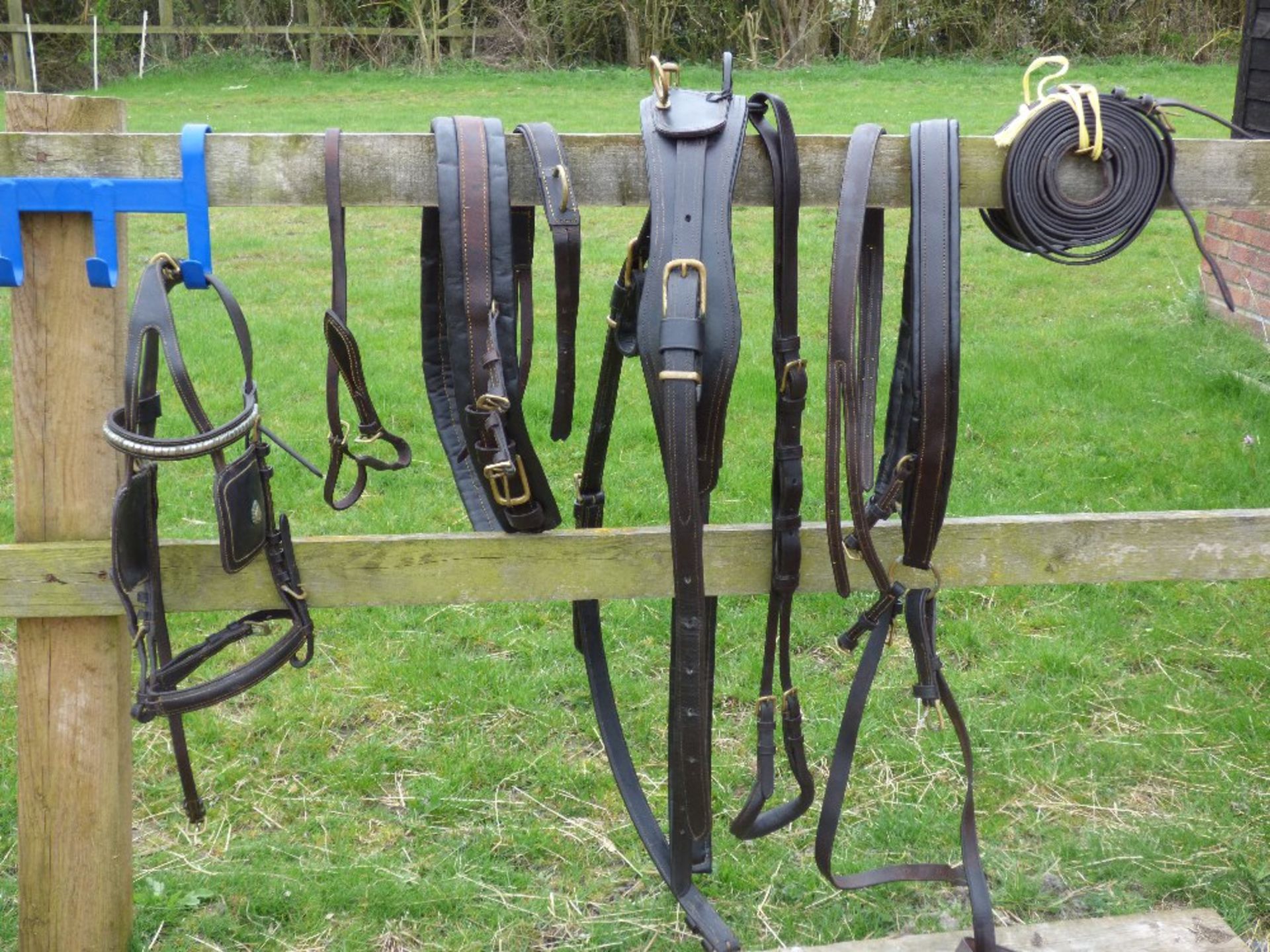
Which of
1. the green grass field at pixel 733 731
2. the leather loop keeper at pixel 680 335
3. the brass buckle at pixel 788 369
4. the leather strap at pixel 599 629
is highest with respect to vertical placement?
the leather loop keeper at pixel 680 335

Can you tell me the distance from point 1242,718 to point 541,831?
1.80 metres

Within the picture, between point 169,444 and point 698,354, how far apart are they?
73 cm

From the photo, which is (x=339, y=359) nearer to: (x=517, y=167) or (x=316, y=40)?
(x=517, y=167)

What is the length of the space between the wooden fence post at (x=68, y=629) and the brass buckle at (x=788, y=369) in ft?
3.21

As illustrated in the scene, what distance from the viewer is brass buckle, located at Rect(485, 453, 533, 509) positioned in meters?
1.85

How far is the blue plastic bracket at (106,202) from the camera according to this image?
177cm

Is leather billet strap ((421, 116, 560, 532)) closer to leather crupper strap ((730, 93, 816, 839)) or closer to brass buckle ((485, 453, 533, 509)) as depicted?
brass buckle ((485, 453, 533, 509))

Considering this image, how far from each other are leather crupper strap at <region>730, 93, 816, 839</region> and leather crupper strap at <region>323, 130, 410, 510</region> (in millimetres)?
608

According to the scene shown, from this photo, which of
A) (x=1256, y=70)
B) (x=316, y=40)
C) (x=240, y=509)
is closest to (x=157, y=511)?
(x=240, y=509)

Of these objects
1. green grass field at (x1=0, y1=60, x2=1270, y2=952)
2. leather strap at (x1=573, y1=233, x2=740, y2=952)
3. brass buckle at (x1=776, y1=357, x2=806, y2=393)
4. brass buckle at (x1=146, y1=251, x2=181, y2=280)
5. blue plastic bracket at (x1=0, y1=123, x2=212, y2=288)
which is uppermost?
blue plastic bracket at (x1=0, y1=123, x2=212, y2=288)

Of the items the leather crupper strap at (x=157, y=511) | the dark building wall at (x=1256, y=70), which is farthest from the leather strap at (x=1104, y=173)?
the dark building wall at (x=1256, y=70)

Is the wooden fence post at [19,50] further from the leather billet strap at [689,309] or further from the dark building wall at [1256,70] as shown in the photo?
the leather billet strap at [689,309]

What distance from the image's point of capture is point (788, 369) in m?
1.84

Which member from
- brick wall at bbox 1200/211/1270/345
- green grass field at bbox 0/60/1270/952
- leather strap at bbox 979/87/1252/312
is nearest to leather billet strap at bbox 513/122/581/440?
leather strap at bbox 979/87/1252/312
